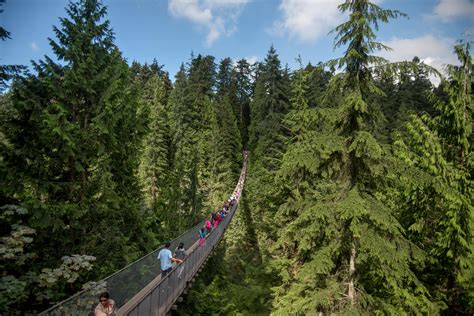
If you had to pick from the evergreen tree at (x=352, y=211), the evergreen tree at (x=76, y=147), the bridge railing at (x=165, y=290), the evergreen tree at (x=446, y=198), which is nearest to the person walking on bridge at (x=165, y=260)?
the bridge railing at (x=165, y=290)

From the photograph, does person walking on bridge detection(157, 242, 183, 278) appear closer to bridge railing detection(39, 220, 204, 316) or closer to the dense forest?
bridge railing detection(39, 220, 204, 316)

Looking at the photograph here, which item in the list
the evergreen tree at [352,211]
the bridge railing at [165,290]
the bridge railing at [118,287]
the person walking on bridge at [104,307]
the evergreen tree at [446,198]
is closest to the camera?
the bridge railing at [118,287]

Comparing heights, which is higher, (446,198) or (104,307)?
(446,198)

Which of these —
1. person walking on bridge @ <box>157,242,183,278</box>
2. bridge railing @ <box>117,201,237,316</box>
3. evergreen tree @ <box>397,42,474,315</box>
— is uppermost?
evergreen tree @ <box>397,42,474,315</box>

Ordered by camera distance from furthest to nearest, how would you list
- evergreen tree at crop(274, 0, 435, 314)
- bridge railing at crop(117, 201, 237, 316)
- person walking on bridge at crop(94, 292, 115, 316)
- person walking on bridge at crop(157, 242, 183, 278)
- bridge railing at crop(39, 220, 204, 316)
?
1. person walking on bridge at crop(157, 242, 183, 278)
2. bridge railing at crop(117, 201, 237, 316)
3. evergreen tree at crop(274, 0, 435, 314)
4. person walking on bridge at crop(94, 292, 115, 316)
5. bridge railing at crop(39, 220, 204, 316)

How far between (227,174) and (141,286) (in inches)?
1033

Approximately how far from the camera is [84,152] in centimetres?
898

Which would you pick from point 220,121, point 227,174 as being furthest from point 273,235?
point 220,121

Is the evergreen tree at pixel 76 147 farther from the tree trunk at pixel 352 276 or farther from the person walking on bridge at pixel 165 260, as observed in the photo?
the tree trunk at pixel 352 276

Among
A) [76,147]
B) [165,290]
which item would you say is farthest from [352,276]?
[76,147]

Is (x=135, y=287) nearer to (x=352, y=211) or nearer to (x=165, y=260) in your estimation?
(x=165, y=260)

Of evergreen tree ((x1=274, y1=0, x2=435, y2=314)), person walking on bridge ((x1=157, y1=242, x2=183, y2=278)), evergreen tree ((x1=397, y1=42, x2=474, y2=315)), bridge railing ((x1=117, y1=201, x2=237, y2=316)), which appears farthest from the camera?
person walking on bridge ((x1=157, y1=242, x2=183, y2=278))

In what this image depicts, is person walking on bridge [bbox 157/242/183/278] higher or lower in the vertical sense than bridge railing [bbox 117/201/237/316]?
higher

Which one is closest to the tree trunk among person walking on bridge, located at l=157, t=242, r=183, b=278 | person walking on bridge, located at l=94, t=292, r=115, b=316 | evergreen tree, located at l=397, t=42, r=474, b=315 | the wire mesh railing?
evergreen tree, located at l=397, t=42, r=474, b=315
